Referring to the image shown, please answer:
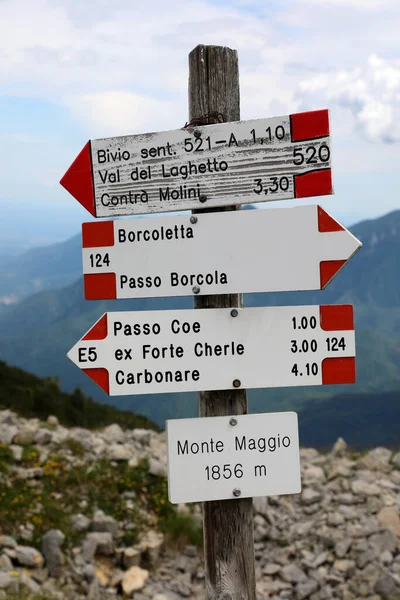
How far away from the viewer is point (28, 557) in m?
7.06

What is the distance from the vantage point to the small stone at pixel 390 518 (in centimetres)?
814

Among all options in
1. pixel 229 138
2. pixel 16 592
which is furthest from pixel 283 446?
pixel 16 592

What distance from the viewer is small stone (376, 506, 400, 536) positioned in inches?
320

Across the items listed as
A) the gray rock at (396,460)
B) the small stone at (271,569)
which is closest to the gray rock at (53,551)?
the small stone at (271,569)

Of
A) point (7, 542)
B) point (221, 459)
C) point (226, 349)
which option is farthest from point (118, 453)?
point (226, 349)

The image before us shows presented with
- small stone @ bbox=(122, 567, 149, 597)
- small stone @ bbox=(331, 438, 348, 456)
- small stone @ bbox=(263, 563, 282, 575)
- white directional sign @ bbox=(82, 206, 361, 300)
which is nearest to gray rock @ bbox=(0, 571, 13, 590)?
small stone @ bbox=(122, 567, 149, 597)

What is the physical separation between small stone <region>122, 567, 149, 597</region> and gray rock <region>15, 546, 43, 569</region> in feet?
3.24

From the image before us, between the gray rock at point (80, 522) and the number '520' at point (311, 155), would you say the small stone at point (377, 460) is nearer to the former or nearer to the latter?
the gray rock at point (80, 522)

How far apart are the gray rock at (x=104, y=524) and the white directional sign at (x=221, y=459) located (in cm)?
469

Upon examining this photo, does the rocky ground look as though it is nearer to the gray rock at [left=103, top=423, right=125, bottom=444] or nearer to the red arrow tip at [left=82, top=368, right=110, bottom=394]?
the gray rock at [left=103, top=423, right=125, bottom=444]

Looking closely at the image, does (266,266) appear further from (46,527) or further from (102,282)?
(46,527)

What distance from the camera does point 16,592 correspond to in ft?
20.5

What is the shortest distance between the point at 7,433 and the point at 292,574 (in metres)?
4.61

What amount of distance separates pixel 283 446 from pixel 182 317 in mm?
960
